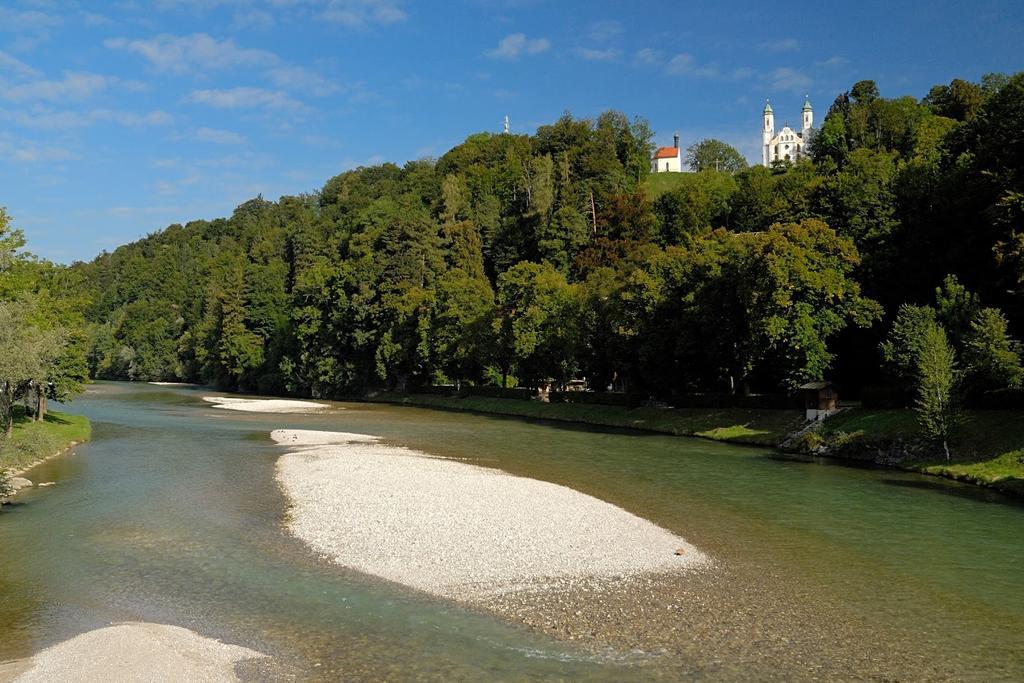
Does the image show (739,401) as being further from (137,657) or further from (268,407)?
(268,407)

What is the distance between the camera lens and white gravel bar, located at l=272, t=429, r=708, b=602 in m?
20.9

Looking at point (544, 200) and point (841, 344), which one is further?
point (544, 200)

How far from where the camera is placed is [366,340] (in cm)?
11550

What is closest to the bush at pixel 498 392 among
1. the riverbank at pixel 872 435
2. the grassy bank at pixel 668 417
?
the grassy bank at pixel 668 417

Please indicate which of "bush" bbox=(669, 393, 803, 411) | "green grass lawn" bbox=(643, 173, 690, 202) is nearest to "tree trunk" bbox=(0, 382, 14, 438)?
"bush" bbox=(669, 393, 803, 411)

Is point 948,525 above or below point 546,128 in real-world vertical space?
below

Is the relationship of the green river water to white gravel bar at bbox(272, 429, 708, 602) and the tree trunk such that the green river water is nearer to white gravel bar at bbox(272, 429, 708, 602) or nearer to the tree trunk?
white gravel bar at bbox(272, 429, 708, 602)

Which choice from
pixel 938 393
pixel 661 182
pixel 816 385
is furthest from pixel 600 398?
pixel 661 182

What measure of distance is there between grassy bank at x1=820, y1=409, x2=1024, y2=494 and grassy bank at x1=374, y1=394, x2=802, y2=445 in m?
4.82

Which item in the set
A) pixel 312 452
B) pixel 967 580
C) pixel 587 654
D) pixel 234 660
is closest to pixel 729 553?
pixel 967 580

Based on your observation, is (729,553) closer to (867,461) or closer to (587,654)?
(587,654)

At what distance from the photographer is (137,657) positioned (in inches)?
577

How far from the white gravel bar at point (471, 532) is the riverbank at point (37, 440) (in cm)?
1338

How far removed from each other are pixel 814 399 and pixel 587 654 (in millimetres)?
41344
